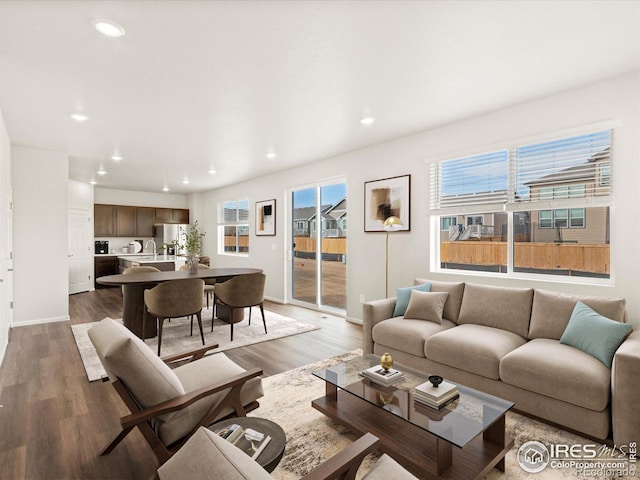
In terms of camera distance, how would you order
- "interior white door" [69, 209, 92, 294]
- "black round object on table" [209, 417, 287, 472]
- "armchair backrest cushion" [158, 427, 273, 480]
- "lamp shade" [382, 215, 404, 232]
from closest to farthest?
"armchair backrest cushion" [158, 427, 273, 480] < "black round object on table" [209, 417, 287, 472] < "lamp shade" [382, 215, 404, 232] < "interior white door" [69, 209, 92, 294]

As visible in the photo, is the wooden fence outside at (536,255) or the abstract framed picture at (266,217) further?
the abstract framed picture at (266,217)

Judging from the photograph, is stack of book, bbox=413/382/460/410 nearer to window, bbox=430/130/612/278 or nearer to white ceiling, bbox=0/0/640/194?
window, bbox=430/130/612/278

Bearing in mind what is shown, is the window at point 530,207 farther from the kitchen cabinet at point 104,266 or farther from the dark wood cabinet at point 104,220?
the dark wood cabinet at point 104,220

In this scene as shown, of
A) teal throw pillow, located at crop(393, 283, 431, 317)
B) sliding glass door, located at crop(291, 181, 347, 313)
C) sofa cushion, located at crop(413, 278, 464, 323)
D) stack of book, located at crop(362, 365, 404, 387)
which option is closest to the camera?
stack of book, located at crop(362, 365, 404, 387)

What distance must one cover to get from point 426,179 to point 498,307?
71.6 inches

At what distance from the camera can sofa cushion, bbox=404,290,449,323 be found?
3500 millimetres

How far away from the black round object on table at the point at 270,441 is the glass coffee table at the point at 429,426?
774mm

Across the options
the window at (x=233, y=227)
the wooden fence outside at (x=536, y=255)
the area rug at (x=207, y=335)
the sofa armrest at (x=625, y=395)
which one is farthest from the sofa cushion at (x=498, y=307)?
the window at (x=233, y=227)

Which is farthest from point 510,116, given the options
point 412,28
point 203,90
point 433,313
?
point 203,90

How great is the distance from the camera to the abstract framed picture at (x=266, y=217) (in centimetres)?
710

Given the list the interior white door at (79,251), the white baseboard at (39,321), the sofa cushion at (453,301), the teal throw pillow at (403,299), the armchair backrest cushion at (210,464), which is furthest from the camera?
the interior white door at (79,251)

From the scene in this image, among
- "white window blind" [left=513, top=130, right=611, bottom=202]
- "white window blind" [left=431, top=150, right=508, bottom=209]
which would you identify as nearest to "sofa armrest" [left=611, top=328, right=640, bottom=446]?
"white window blind" [left=513, top=130, right=611, bottom=202]

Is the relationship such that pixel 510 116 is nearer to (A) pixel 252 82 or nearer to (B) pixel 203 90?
(A) pixel 252 82

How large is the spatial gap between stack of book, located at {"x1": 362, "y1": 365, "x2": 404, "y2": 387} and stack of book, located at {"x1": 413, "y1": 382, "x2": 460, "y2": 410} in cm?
19
